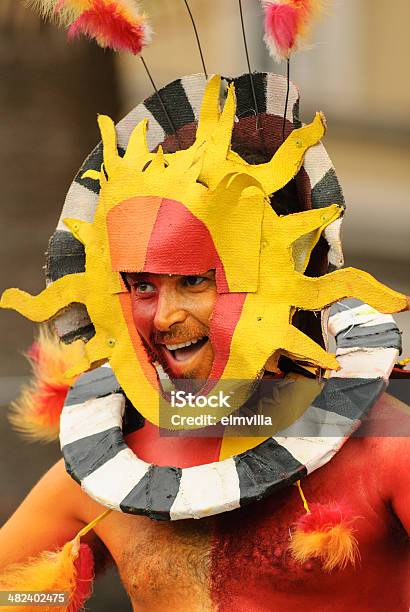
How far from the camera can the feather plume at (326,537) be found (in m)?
0.97

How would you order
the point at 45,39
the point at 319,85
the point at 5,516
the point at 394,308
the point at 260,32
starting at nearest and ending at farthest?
the point at 394,308 < the point at 260,32 < the point at 319,85 < the point at 45,39 < the point at 5,516

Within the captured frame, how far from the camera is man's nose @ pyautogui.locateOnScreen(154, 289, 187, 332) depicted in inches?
38.2

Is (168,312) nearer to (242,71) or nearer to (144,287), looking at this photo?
(144,287)

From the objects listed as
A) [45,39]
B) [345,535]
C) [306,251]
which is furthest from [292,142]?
[45,39]

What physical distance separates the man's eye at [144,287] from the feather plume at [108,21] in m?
0.23

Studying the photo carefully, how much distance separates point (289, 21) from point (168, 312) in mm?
285

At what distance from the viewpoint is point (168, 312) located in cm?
97

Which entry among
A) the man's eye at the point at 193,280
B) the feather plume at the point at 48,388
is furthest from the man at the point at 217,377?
the feather plume at the point at 48,388

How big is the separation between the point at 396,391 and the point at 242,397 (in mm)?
195

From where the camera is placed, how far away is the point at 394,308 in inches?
37.1

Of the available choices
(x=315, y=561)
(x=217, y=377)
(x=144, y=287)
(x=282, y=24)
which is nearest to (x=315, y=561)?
(x=315, y=561)

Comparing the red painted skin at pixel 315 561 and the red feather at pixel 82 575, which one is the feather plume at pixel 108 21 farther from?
the red feather at pixel 82 575

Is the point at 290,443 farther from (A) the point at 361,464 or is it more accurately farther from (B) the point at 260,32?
(B) the point at 260,32

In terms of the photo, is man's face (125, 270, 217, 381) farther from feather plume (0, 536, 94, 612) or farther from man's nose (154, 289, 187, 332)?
feather plume (0, 536, 94, 612)
